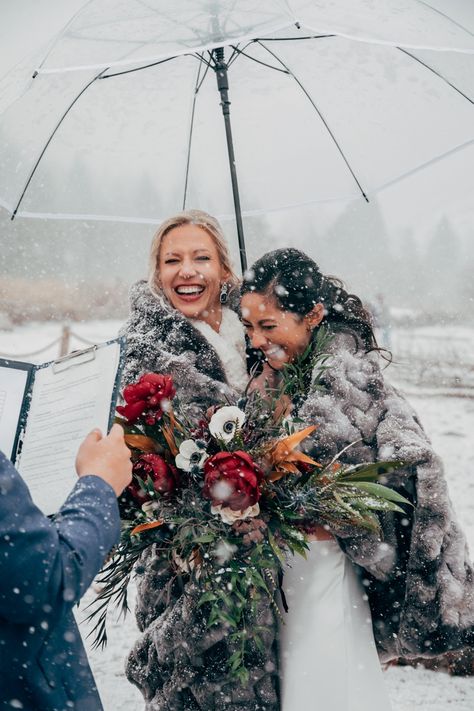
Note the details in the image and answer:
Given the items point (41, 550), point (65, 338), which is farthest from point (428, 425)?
point (41, 550)

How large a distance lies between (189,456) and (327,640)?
77 centimetres

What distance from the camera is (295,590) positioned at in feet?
7.15

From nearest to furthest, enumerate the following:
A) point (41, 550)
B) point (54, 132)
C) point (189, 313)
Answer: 1. point (41, 550)
2. point (189, 313)
3. point (54, 132)

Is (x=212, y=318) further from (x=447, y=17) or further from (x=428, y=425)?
(x=428, y=425)

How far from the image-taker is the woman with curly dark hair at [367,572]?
2105 millimetres

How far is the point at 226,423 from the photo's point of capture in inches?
74.0

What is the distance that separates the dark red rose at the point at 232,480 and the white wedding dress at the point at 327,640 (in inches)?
19.4

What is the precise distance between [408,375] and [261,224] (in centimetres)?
1041

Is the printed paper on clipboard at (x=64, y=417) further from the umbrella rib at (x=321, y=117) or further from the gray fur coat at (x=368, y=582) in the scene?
the umbrella rib at (x=321, y=117)

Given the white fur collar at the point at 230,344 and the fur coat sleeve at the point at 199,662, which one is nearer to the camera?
the fur coat sleeve at the point at 199,662

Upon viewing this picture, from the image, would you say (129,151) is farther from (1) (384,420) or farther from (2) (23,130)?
(1) (384,420)

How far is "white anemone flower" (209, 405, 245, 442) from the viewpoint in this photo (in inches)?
73.5

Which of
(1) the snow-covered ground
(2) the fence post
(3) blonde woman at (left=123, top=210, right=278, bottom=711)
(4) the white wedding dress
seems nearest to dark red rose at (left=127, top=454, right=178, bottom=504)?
Result: (3) blonde woman at (left=123, top=210, right=278, bottom=711)

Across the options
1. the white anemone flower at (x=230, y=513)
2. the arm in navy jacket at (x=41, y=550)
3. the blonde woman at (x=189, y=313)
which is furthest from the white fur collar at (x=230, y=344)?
the arm in navy jacket at (x=41, y=550)
